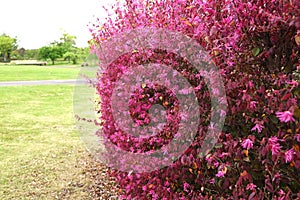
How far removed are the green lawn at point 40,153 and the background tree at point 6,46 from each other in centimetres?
5150

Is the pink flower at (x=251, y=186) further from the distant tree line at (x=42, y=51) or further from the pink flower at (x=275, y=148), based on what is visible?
the distant tree line at (x=42, y=51)

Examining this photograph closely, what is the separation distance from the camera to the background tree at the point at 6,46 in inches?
2283

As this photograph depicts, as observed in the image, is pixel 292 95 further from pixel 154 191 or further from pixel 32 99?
pixel 32 99

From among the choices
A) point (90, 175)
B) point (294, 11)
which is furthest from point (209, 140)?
point (90, 175)

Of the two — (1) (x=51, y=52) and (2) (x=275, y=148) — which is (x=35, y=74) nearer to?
(2) (x=275, y=148)

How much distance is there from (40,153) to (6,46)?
57.2 meters

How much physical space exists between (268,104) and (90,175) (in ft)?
11.5

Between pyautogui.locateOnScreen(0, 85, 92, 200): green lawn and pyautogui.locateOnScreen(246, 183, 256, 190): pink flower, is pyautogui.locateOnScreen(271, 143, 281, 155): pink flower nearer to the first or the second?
pyautogui.locateOnScreen(246, 183, 256, 190): pink flower

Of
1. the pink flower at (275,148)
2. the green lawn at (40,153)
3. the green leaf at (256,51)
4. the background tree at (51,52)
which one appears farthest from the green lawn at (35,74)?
the background tree at (51,52)

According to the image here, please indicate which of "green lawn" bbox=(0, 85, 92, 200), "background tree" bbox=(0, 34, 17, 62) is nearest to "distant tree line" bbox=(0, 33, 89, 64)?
"background tree" bbox=(0, 34, 17, 62)

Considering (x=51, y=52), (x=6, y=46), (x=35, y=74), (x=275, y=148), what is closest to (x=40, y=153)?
(x=275, y=148)

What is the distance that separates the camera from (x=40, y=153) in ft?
18.6

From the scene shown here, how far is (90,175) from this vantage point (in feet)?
15.3

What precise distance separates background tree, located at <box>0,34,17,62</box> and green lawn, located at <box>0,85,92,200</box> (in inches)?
2027
